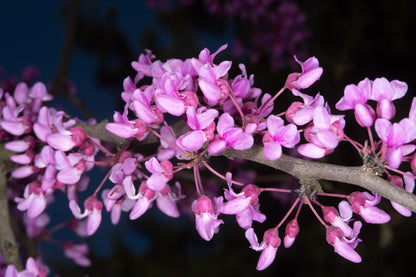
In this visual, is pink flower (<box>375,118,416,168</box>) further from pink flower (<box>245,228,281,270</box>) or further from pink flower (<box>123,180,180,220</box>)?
pink flower (<box>123,180,180,220</box>)

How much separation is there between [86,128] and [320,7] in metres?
1.58

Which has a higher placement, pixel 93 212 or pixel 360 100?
pixel 360 100

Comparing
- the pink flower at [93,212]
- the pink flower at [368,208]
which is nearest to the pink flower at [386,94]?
the pink flower at [368,208]

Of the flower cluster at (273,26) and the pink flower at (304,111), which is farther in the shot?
the flower cluster at (273,26)

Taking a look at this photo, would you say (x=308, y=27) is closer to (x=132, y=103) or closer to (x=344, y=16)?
(x=344, y=16)

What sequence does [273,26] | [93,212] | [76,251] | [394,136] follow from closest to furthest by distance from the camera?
[394,136] → [93,212] → [76,251] → [273,26]

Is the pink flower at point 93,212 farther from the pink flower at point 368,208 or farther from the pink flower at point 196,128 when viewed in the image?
the pink flower at point 368,208

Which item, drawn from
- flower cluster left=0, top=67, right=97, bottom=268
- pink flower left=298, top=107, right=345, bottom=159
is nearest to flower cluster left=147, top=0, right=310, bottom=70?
flower cluster left=0, top=67, right=97, bottom=268

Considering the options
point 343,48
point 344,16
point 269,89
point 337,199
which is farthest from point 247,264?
point 344,16

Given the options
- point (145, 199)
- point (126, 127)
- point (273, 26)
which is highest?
point (126, 127)

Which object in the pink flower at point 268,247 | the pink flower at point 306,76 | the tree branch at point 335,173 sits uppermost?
the pink flower at point 306,76

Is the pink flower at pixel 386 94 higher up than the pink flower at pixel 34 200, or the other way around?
the pink flower at pixel 386 94

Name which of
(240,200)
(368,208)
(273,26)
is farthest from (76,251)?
(273,26)

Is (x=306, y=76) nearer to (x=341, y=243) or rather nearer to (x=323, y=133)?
(x=323, y=133)
